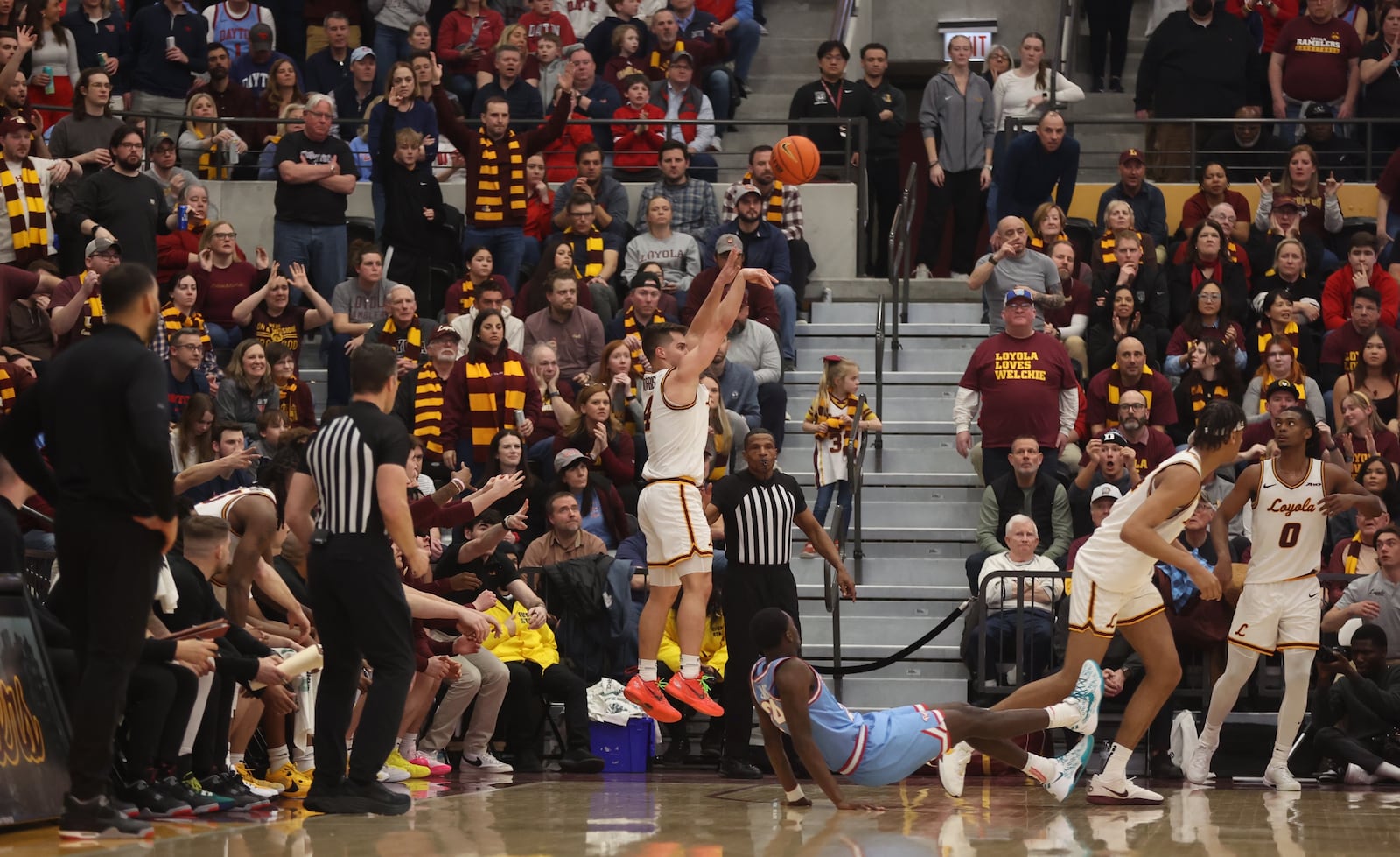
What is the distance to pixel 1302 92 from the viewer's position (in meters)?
19.0

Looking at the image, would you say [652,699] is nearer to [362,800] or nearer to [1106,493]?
[362,800]

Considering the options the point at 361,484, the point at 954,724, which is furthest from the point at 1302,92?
the point at 361,484

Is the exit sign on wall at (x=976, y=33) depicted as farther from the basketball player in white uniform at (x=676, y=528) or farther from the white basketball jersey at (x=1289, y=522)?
the basketball player in white uniform at (x=676, y=528)

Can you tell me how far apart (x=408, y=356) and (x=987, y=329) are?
526cm

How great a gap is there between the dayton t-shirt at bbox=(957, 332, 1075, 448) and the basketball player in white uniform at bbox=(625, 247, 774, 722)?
409 cm

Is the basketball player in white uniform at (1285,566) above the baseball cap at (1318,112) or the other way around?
the other way around

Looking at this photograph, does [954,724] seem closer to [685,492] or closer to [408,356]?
[685,492]

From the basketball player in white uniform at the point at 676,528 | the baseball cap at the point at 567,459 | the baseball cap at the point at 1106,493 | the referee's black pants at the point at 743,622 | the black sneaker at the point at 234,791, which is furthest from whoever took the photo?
the baseball cap at the point at 567,459

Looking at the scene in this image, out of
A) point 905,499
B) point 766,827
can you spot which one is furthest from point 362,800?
point 905,499

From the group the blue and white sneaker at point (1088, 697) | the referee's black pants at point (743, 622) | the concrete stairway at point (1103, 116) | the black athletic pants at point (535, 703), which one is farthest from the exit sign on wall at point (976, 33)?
the blue and white sneaker at point (1088, 697)

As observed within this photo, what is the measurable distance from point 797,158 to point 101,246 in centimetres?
592

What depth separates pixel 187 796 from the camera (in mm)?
8477

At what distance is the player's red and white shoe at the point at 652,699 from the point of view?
35.8 ft

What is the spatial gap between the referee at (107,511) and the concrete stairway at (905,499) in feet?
22.8
